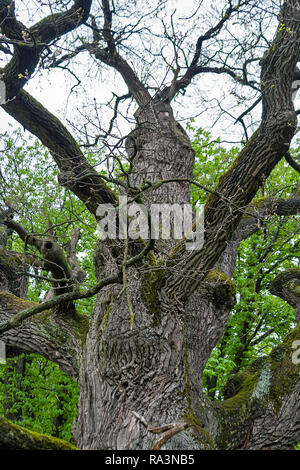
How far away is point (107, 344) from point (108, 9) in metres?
6.09

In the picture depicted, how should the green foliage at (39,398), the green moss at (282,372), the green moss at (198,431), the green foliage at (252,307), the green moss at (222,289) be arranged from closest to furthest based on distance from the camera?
the green moss at (198,431) < the green moss at (282,372) < the green moss at (222,289) < the green foliage at (39,398) < the green foliage at (252,307)

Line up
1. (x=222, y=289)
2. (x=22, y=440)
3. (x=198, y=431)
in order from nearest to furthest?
(x=22, y=440) → (x=198, y=431) → (x=222, y=289)

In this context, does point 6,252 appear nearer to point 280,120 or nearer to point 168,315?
point 168,315

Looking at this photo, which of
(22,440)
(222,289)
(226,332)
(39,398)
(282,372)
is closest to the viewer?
(22,440)

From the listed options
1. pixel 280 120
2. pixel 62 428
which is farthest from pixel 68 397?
pixel 280 120

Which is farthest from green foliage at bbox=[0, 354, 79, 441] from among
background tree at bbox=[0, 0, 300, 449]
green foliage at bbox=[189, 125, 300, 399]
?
background tree at bbox=[0, 0, 300, 449]

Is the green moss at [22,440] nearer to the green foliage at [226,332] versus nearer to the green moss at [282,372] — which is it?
the green moss at [282,372]

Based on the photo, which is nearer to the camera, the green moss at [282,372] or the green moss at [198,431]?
the green moss at [198,431]

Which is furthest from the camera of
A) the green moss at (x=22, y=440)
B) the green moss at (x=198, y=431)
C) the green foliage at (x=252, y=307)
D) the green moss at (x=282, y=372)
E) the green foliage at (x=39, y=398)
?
the green foliage at (x=252, y=307)

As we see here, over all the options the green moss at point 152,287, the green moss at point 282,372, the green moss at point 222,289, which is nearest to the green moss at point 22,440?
the green moss at point 152,287

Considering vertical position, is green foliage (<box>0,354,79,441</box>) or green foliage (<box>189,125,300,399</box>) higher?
green foliage (<box>189,125,300,399</box>)

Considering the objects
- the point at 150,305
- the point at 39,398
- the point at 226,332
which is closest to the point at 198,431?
the point at 150,305

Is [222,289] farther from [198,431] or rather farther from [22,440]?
[22,440]

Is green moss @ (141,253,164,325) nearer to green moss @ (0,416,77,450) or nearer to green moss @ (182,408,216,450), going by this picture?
green moss @ (182,408,216,450)
